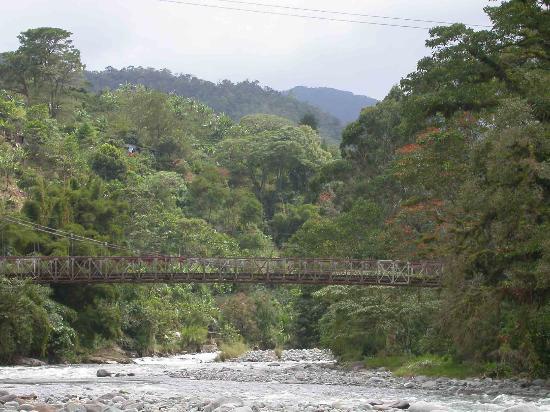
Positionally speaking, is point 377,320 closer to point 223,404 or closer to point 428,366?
point 428,366

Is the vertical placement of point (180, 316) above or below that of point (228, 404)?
below

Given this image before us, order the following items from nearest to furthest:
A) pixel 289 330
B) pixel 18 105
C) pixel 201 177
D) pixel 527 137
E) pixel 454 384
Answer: pixel 527 137
pixel 454 384
pixel 289 330
pixel 18 105
pixel 201 177

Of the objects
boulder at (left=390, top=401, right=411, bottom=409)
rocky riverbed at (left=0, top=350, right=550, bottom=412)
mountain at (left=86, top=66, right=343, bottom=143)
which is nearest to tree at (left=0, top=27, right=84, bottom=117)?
rocky riverbed at (left=0, top=350, right=550, bottom=412)

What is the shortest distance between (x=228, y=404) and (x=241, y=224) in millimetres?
51869

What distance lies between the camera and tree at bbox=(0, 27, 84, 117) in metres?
67.4

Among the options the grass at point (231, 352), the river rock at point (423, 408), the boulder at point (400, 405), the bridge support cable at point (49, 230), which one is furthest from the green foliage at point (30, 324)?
the river rock at point (423, 408)

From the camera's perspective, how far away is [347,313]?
27797mm

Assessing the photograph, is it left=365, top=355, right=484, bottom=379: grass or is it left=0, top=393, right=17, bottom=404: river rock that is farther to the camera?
left=365, top=355, right=484, bottom=379: grass

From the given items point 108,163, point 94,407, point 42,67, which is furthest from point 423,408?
point 42,67

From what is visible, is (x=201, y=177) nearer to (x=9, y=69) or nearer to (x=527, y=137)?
(x=9, y=69)

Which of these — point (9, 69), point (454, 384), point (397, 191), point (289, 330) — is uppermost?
point (9, 69)

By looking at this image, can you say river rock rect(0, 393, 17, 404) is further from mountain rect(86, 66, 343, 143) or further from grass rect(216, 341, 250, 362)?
mountain rect(86, 66, 343, 143)

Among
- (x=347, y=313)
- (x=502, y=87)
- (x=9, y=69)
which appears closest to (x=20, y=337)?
(x=347, y=313)

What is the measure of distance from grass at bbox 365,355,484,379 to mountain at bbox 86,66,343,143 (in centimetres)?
10964
